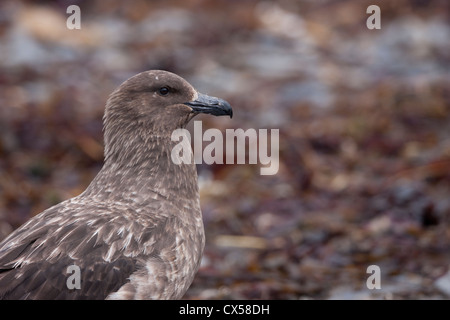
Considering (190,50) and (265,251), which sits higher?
(190,50)

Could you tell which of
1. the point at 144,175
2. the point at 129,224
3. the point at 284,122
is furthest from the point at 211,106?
the point at 284,122

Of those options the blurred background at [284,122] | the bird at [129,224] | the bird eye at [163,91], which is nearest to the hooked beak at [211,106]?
the bird at [129,224]

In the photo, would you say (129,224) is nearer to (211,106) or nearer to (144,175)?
(144,175)

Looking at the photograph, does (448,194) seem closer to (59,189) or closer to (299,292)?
(299,292)

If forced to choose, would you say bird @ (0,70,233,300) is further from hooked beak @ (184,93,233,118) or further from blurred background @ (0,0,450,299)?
blurred background @ (0,0,450,299)

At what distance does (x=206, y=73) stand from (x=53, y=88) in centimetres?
201

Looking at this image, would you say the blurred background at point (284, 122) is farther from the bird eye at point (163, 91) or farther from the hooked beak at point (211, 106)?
the bird eye at point (163, 91)

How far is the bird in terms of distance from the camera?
13.8ft

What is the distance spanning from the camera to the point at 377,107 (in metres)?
9.43

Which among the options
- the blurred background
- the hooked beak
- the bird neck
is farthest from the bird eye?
the blurred background

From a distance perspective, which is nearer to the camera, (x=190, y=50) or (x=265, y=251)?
(x=265, y=251)

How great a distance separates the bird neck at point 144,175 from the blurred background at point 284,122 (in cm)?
105
